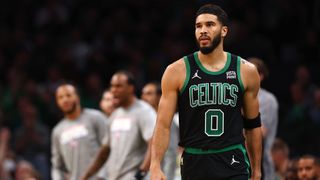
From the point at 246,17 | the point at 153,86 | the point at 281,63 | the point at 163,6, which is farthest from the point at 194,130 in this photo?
the point at 163,6

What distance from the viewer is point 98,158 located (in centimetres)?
1002

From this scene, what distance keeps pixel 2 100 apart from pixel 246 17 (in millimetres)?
4021

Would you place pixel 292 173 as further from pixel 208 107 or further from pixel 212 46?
pixel 212 46

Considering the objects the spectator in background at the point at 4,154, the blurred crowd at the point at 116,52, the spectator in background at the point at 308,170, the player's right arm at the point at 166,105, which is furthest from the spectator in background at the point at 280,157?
the player's right arm at the point at 166,105

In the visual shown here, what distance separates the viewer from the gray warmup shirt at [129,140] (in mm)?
9781

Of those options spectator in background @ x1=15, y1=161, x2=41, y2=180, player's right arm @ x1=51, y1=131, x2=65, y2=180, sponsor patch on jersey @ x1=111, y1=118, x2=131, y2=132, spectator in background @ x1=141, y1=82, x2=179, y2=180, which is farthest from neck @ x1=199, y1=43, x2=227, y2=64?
spectator in background @ x1=15, y1=161, x2=41, y2=180

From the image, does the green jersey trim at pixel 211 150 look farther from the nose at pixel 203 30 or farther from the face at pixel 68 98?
the face at pixel 68 98

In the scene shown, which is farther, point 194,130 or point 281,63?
point 281,63

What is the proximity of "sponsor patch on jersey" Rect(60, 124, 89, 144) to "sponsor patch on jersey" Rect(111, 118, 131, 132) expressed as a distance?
87cm

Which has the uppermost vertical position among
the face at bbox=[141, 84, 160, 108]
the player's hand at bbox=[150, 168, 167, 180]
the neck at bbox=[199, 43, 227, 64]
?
the neck at bbox=[199, 43, 227, 64]

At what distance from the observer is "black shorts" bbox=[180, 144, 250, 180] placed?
23.5ft

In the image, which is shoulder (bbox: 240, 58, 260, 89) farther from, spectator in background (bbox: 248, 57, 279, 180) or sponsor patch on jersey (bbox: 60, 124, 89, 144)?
sponsor patch on jersey (bbox: 60, 124, 89, 144)

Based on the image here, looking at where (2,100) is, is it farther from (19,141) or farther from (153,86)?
(153,86)

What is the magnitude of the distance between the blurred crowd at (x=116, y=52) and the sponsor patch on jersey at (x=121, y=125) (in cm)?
303
